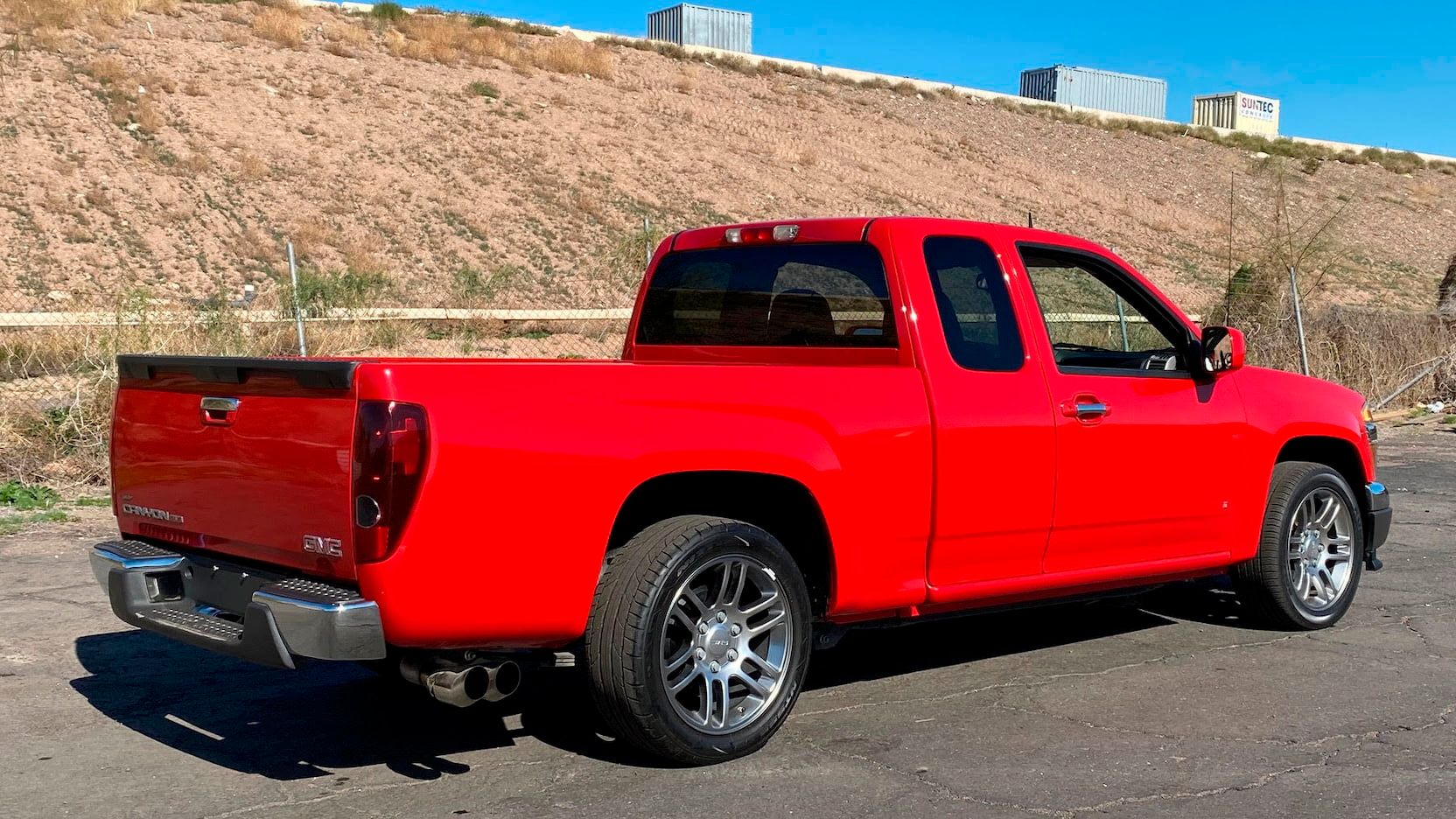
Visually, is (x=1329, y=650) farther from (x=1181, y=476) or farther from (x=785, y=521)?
→ (x=785, y=521)

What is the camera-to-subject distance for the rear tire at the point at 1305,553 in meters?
6.98

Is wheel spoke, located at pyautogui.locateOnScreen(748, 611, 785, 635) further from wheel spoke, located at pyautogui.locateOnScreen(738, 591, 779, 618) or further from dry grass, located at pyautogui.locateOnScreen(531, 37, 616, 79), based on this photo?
dry grass, located at pyautogui.locateOnScreen(531, 37, 616, 79)

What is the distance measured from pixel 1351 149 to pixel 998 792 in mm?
68965

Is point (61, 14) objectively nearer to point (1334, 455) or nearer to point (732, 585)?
point (1334, 455)

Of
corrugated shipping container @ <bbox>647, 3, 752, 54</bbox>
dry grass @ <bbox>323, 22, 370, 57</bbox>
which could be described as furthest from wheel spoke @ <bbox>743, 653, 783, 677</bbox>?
corrugated shipping container @ <bbox>647, 3, 752, 54</bbox>

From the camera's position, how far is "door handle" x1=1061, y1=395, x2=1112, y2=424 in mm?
5984

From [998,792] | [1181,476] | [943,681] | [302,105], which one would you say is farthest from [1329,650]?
[302,105]

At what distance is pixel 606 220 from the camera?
33969 mm

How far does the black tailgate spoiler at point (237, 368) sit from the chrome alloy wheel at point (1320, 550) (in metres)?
4.74

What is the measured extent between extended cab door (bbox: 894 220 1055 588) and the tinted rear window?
213 millimetres

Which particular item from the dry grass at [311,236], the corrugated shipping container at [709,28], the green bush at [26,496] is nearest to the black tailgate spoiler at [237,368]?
the green bush at [26,496]

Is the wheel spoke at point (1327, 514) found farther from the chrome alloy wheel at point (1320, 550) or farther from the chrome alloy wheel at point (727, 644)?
the chrome alloy wheel at point (727, 644)

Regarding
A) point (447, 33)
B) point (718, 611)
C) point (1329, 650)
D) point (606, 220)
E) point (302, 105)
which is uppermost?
point (447, 33)

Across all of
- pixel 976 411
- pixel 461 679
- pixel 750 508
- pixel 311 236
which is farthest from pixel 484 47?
pixel 461 679
